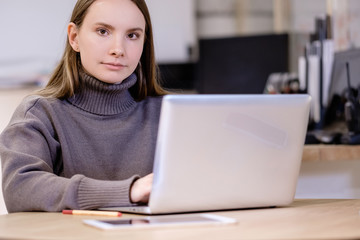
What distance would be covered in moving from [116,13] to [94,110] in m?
0.28

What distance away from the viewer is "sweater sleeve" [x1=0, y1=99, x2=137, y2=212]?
4.51ft

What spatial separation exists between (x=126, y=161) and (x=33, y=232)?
2.15 ft

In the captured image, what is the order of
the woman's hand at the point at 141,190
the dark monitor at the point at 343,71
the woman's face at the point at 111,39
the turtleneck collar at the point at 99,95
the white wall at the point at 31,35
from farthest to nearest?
1. the white wall at the point at 31,35
2. the dark monitor at the point at 343,71
3. the turtleneck collar at the point at 99,95
4. the woman's face at the point at 111,39
5. the woman's hand at the point at 141,190

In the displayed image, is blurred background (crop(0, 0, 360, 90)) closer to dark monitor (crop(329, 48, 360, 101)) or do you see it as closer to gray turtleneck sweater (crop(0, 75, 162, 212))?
dark monitor (crop(329, 48, 360, 101))

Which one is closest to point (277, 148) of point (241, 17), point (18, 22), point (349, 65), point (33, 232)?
point (33, 232)

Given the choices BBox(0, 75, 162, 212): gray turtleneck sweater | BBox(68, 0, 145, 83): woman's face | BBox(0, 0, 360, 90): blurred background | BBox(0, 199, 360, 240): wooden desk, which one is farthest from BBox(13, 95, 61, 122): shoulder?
BBox(0, 0, 360, 90): blurred background

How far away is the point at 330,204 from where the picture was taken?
149 centimetres

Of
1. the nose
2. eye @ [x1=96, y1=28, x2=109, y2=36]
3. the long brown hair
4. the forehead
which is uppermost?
the forehead

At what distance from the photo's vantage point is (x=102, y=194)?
1376 mm

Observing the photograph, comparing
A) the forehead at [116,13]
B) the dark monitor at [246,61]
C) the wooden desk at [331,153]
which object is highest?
the forehead at [116,13]

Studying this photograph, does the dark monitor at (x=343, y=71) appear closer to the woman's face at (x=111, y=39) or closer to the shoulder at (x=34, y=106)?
the woman's face at (x=111, y=39)

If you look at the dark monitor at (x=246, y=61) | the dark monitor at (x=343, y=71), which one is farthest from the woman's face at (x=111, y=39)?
the dark monitor at (x=246, y=61)

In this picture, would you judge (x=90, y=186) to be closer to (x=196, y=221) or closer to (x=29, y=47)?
(x=196, y=221)

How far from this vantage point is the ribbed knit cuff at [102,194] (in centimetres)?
136
